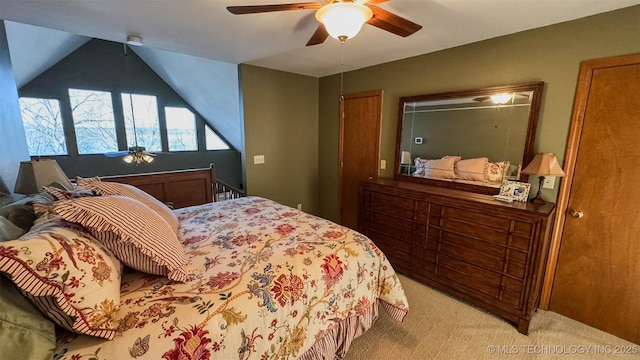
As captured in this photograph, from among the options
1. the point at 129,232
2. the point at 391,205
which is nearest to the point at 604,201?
the point at 391,205

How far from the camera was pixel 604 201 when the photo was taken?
1802 millimetres

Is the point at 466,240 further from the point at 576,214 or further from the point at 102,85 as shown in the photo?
the point at 102,85

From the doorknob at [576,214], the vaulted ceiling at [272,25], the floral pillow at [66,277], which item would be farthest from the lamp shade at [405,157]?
the floral pillow at [66,277]

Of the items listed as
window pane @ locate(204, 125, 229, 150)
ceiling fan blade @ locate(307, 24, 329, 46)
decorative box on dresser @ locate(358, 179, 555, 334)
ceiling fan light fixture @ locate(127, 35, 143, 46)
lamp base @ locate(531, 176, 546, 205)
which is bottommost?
decorative box on dresser @ locate(358, 179, 555, 334)

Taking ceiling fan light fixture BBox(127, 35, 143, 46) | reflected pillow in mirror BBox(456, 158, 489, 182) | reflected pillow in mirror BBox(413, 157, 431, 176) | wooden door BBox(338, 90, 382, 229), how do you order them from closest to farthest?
ceiling fan light fixture BBox(127, 35, 143, 46) < reflected pillow in mirror BBox(456, 158, 489, 182) < reflected pillow in mirror BBox(413, 157, 431, 176) < wooden door BBox(338, 90, 382, 229)

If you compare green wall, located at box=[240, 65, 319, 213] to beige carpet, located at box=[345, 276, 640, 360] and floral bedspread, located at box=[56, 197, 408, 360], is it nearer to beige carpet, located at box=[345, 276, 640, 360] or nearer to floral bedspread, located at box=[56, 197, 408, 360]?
floral bedspread, located at box=[56, 197, 408, 360]

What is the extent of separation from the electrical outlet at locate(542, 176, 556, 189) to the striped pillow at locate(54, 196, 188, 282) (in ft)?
8.38

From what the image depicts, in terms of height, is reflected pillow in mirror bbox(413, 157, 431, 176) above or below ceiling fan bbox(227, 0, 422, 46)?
below

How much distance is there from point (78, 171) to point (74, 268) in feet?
19.0

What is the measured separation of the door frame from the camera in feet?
5.69

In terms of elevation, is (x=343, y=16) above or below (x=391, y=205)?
above

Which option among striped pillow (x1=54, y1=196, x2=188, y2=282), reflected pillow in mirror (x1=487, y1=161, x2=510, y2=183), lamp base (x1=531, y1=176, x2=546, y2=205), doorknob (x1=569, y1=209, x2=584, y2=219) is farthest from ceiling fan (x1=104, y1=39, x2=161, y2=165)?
doorknob (x1=569, y1=209, x2=584, y2=219)

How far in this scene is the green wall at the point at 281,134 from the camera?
3193 millimetres

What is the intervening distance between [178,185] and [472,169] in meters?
3.13
